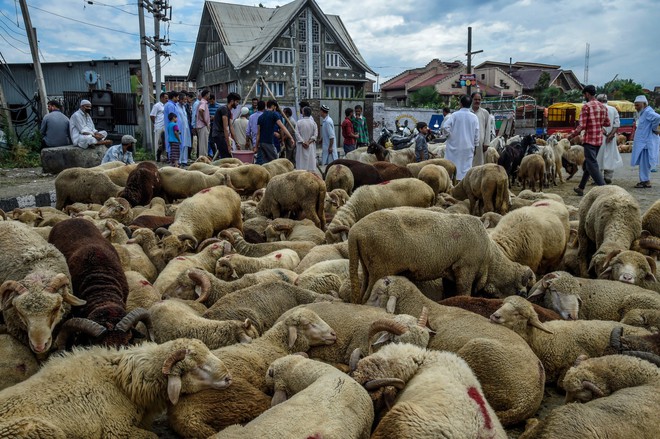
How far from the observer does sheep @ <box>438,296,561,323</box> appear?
4746mm

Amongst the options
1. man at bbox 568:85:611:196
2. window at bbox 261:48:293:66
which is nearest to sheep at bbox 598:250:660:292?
man at bbox 568:85:611:196

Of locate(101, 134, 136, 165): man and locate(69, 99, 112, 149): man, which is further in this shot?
locate(69, 99, 112, 149): man

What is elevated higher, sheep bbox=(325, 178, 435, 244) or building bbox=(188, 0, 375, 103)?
building bbox=(188, 0, 375, 103)

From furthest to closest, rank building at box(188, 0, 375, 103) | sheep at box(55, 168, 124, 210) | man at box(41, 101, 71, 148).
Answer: building at box(188, 0, 375, 103) → man at box(41, 101, 71, 148) → sheep at box(55, 168, 124, 210)

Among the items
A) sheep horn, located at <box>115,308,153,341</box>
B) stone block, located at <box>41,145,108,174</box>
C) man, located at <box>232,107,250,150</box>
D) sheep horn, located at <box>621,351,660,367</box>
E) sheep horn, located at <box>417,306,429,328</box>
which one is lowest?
sheep horn, located at <box>621,351,660,367</box>

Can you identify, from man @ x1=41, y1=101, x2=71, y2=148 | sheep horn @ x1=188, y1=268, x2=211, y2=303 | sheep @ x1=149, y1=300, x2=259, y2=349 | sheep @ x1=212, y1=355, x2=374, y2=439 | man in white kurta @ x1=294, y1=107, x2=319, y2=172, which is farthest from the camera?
man @ x1=41, y1=101, x2=71, y2=148

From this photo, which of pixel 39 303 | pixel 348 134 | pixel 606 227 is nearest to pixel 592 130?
pixel 606 227

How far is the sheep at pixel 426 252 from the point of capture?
5.24m

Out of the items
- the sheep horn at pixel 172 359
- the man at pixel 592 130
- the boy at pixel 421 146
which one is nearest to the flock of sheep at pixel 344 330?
the sheep horn at pixel 172 359

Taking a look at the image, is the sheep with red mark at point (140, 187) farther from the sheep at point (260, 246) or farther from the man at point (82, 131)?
the man at point (82, 131)

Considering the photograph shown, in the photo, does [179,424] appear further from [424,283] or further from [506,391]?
[424,283]

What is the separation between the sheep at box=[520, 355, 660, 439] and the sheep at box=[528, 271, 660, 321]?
1.42 metres

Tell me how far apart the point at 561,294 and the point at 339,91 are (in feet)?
152

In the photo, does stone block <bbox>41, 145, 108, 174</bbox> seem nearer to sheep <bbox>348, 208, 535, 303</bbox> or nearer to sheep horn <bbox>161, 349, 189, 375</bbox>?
sheep <bbox>348, 208, 535, 303</bbox>
